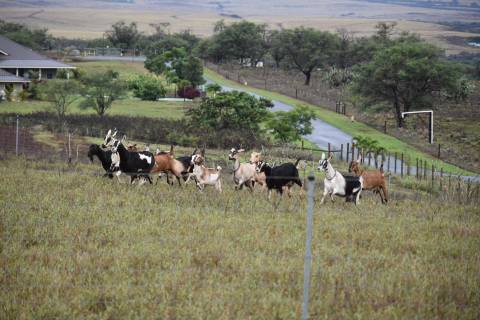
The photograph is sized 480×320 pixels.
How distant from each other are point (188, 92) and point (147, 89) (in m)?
3.80

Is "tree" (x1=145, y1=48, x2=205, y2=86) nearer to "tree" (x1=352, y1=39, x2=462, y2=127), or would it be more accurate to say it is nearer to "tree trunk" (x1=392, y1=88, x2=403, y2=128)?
"tree" (x1=352, y1=39, x2=462, y2=127)

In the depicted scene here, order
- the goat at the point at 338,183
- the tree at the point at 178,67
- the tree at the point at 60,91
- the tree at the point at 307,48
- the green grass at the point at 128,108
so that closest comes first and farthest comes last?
the goat at the point at 338,183 < the tree at the point at 60,91 < the green grass at the point at 128,108 < the tree at the point at 178,67 < the tree at the point at 307,48

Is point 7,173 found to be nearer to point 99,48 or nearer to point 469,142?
point 469,142

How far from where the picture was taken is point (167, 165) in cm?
2659

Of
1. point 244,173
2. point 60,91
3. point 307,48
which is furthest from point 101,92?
point 307,48

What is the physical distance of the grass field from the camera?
13895 millimetres

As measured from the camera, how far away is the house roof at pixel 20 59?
2975 inches

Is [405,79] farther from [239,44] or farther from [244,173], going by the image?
[239,44]

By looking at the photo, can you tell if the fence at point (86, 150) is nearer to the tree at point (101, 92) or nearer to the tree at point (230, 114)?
the tree at point (230, 114)

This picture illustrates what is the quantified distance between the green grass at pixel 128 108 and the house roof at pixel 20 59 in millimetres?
11694

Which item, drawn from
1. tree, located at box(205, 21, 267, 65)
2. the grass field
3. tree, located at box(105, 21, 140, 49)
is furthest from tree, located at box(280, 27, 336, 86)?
the grass field

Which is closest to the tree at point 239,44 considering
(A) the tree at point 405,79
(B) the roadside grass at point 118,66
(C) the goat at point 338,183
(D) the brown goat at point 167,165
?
(B) the roadside grass at point 118,66

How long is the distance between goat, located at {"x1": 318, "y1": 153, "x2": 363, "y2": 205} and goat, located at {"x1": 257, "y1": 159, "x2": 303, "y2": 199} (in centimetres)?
123

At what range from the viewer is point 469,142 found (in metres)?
62.0
